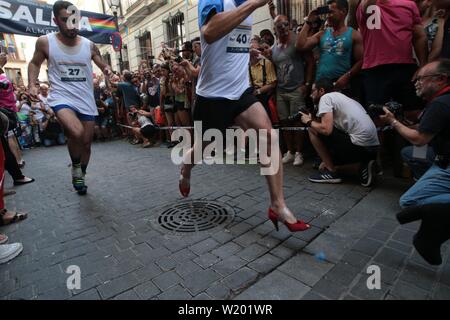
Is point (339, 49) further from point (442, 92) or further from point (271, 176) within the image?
point (271, 176)

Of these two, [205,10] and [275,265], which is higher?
[205,10]

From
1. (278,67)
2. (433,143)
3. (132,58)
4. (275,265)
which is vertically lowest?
(275,265)

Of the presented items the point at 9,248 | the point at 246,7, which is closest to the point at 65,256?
the point at 9,248

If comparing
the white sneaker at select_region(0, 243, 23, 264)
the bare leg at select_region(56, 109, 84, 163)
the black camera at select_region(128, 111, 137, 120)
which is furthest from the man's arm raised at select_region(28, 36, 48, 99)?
the black camera at select_region(128, 111, 137, 120)

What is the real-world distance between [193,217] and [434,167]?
7.04ft

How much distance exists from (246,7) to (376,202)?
2.27 metres

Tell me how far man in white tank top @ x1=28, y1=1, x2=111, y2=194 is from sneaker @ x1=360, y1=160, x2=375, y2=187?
3519mm

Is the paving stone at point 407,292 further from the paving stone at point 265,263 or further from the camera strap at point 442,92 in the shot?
the camera strap at point 442,92

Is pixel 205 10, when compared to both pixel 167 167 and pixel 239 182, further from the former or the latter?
pixel 167 167

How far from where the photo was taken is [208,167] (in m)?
4.82

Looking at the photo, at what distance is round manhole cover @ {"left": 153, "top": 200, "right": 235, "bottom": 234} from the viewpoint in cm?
263

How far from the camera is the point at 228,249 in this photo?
222 cm

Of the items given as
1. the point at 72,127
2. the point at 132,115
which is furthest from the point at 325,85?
the point at 132,115

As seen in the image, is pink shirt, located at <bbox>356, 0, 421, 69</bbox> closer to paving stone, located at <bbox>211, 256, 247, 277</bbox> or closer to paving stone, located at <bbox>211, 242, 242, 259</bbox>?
paving stone, located at <bbox>211, 242, 242, 259</bbox>
